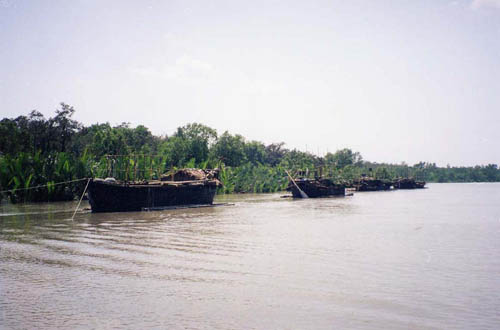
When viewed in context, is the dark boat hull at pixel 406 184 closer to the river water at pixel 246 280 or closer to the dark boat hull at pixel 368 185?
the dark boat hull at pixel 368 185

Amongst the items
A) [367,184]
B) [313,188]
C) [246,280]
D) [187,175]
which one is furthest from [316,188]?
[246,280]

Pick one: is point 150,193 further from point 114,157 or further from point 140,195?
point 114,157

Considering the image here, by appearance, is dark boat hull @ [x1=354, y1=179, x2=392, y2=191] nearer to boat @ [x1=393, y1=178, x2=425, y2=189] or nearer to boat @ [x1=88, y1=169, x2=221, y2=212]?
boat @ [x1=393, y1=178, x2=425, y2=189]

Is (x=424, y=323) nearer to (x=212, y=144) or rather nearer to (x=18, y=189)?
(x=18, y=189)

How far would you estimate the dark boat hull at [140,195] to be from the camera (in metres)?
28.0

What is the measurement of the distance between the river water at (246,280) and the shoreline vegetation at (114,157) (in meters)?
16.6

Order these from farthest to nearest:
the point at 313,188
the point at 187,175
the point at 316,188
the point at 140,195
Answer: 1. the point at 316,188
2. the point at 313,188
3. the point at 187,175
4. the point at 140,195

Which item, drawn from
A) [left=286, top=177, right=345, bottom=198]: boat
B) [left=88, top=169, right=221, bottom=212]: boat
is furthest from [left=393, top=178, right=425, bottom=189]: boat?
[left=88, top=169, right=221, bottom=212]: boat

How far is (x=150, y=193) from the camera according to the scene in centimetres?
3133

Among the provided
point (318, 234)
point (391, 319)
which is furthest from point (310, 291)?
point (318, 234)

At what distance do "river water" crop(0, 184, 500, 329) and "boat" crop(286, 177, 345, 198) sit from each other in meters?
35.1

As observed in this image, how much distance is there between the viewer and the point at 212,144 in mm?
77312

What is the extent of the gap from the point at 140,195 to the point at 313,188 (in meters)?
30.3

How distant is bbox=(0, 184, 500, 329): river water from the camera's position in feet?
24.3
